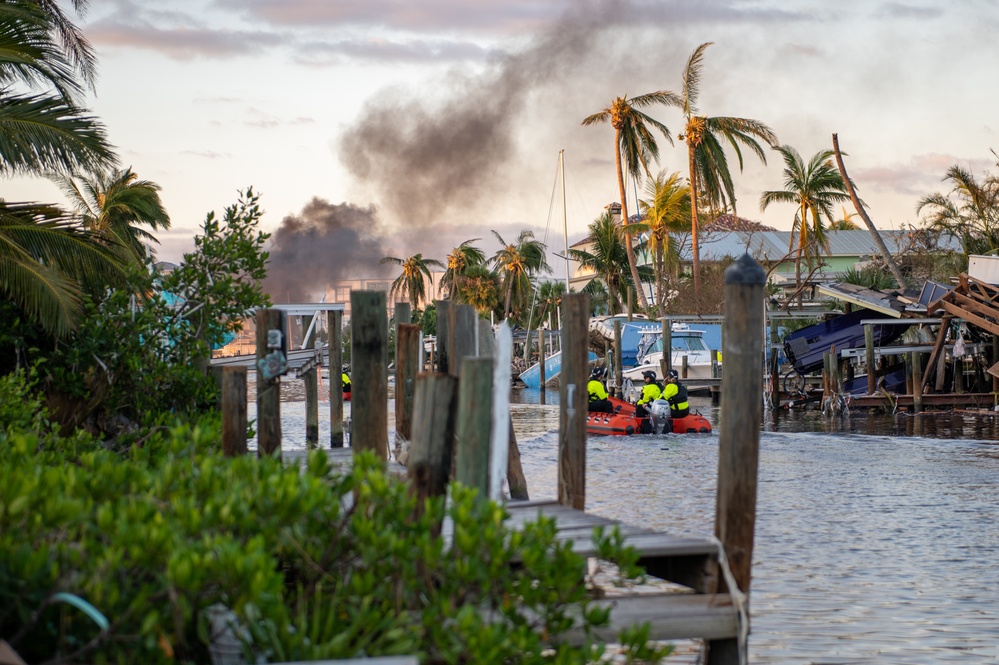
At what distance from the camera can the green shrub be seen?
3746 millimetres

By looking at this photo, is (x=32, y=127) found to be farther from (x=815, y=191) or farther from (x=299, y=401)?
(x=815, y=191)

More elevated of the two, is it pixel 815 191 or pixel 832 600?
pixel 815 191

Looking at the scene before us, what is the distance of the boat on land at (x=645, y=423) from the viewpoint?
2347 cm

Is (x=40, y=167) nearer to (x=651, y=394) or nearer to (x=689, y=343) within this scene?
(x=651, y=394)

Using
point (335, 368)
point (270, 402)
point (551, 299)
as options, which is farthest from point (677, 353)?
point (270, 402)

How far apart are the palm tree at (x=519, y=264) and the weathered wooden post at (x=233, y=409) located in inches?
2491

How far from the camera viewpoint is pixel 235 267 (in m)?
10.5

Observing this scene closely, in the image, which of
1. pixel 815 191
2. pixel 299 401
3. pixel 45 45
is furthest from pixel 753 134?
pixel 45 45

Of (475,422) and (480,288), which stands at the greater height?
(480,288)

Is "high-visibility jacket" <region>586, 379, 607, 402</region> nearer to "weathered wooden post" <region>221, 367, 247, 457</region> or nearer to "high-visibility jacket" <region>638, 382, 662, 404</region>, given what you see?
"high-visibility jacket" <region>638, 382, 662, 404</region>

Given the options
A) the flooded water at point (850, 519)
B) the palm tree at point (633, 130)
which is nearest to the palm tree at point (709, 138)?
the palm tree at point (633, 130)

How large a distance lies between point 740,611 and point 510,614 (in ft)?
6.05

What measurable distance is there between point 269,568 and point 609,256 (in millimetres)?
53493

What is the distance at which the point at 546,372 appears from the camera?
48.5 meters
